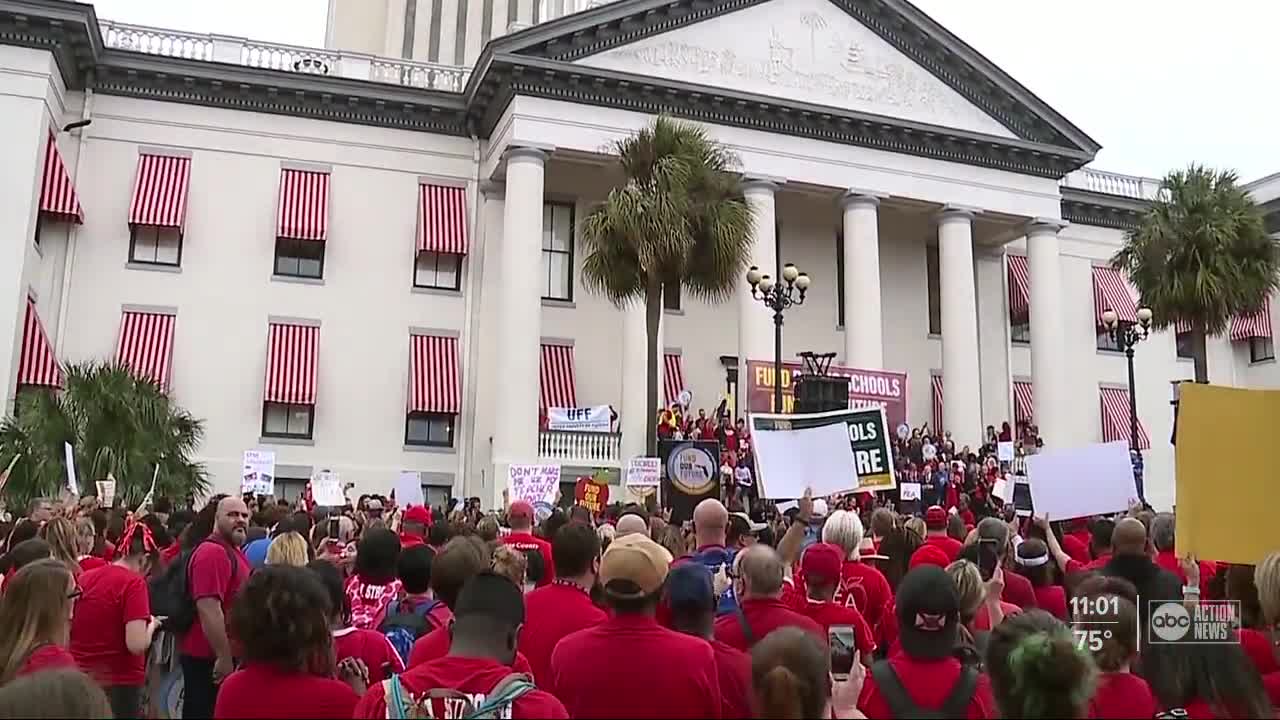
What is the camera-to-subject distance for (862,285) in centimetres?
2786

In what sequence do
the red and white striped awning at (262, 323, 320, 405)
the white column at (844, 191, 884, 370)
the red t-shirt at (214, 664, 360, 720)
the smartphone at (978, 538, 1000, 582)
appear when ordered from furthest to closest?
the white column at (844, 191, 884, 370), the red and white striped awning at (262, 323, 320, 405), the smartphone at (978, 538, 1000, 582), the red t-shirt at (214, 664, 360, 720)

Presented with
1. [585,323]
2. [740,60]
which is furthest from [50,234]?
A: [740,60]

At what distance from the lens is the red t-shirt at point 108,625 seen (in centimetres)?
564

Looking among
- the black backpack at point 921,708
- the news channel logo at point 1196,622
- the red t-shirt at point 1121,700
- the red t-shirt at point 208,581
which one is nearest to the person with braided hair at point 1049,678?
the black backpack at point 921,708

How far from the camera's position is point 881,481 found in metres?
11.1

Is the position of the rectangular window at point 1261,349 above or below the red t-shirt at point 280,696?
above

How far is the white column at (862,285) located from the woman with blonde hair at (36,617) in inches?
962

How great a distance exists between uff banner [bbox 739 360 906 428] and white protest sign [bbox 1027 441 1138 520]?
13.5 m

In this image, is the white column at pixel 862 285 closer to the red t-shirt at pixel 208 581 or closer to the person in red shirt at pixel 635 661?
the red t-shirt at pixel 208 581

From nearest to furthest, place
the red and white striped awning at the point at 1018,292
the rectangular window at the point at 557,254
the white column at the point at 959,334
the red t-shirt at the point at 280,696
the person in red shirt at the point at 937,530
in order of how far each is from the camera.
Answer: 1. the red t-shirt at the point at 280,696
2. the person in red shirt at the point at 937,530
3. the white column at the point at 959,334
4. the rectangular window at the point at 557,254
5. the red and white striped awning at the point at 1018,292

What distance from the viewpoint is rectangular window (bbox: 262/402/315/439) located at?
84.9ft

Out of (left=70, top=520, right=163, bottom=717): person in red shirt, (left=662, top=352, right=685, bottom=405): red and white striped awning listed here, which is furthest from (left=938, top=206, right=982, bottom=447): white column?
(left=70, top=520, right=163, bottom=717): person in red shirt

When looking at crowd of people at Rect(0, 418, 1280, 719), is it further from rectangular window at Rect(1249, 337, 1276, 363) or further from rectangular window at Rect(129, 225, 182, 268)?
rectangular window at Rect(1249, 337, 1276, 363)

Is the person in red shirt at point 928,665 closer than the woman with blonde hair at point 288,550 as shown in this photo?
Yes
